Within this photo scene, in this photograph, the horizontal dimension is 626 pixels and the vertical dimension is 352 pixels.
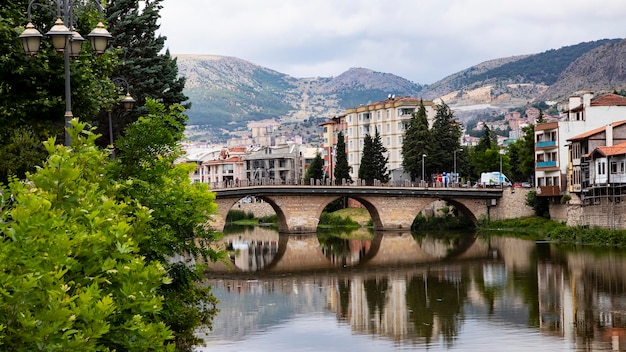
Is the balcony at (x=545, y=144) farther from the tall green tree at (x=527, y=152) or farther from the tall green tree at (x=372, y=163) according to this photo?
the tall green tree at (x=372, y=163)

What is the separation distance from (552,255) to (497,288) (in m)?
15.3

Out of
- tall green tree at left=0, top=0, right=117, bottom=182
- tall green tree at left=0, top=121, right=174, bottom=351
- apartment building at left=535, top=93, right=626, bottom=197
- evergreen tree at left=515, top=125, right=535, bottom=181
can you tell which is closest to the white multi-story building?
evergreen tree at left=515, top=125, right=535, bottom=181

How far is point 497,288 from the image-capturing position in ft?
140

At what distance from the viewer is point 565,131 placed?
75625 millimetres

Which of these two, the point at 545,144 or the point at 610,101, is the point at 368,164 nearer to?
the point at 545,144

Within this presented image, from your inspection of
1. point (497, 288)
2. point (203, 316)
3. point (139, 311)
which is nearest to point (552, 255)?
point (497, 288)

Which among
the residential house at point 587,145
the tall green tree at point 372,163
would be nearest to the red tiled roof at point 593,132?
the residential house at point 587,145

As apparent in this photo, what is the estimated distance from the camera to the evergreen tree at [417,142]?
9412 centimetres

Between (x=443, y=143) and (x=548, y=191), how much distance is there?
68.0ft

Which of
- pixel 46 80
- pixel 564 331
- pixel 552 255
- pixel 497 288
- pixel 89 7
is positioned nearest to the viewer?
pixel 46 80

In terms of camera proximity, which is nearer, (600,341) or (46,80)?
(46,80)

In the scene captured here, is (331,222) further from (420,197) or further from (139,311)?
(139,311)

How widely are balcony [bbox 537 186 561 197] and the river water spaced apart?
969 cm

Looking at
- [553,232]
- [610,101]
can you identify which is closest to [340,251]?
[553,232]
